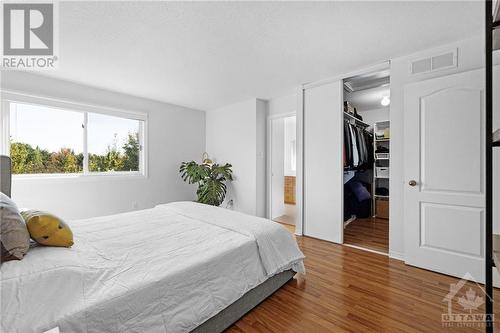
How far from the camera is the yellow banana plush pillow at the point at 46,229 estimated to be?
1.31 m

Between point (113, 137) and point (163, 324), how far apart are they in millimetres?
3750

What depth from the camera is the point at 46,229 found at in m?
1.34

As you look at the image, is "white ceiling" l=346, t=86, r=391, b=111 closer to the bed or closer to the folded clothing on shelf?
the folded clothing on shelf

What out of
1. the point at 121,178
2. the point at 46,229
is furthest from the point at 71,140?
the point at 46,229

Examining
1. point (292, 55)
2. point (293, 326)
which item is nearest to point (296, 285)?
point (293, 326)

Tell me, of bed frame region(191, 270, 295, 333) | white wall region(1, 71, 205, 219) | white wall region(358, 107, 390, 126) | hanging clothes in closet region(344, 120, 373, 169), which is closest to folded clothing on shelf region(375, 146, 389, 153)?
hanging clothes in closet region(344, 120, 373, 169)

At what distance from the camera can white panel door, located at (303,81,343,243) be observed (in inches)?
127

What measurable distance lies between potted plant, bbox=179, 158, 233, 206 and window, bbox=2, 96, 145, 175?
3.12ft

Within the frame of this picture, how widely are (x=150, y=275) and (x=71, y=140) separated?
3.40 metres

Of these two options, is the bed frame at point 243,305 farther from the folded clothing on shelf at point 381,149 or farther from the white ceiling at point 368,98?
the folded clothing on shelf at point 381,149

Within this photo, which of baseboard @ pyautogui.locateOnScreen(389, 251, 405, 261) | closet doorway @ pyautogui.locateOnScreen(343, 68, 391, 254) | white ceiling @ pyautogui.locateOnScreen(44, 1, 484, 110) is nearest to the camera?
white ceiling @ pyautogui.locateOnScreen(44, 1, 484, 110)

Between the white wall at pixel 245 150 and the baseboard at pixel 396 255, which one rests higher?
the white wall at pixel 245 150

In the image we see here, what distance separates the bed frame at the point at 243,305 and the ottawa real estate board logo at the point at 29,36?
2.71 m

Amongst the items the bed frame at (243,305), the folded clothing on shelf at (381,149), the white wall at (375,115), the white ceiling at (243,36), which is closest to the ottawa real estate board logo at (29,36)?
the white ceiling at (243,36)
